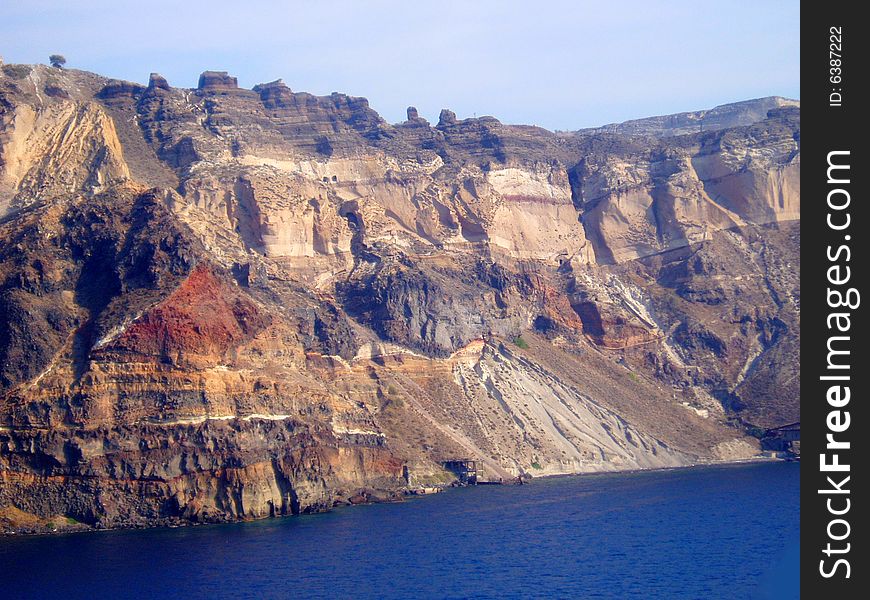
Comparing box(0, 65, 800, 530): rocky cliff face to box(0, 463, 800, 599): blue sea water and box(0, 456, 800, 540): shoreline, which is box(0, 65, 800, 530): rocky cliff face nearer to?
box(0, 456, 800, 540): shoreline

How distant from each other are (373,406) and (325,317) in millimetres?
12837

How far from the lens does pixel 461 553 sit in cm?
7481

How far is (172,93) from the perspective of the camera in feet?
545

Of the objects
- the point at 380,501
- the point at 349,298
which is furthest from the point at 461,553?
A: the point at 349,298

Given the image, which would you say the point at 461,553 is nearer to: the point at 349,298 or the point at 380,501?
the point at 380,501

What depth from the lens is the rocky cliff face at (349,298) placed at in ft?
299

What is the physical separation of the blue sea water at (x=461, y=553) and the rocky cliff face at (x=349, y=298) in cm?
669

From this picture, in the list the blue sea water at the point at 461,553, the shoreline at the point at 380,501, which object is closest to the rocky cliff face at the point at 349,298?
the shoreline at the point at 380,501

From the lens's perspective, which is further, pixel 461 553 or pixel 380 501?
pixel 380 501

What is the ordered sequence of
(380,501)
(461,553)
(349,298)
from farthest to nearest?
(349,298), (380,501), (461,553)

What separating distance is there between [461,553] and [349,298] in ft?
Answer: 210

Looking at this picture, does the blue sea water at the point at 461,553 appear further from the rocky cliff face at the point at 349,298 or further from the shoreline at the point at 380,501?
the rocky cliff face at the point at 349,298

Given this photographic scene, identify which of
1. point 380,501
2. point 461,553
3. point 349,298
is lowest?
point 380,501
